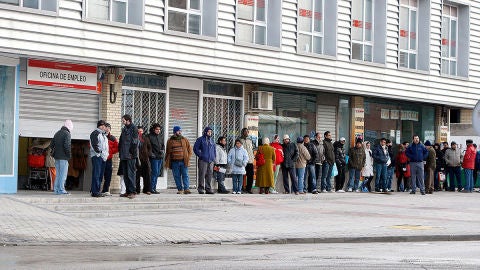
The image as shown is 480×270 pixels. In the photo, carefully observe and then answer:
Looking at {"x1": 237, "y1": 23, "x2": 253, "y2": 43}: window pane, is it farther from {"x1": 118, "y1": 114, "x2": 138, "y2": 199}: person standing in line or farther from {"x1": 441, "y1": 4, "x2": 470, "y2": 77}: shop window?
{"x1": 441, "y1": 4, "x2": 470, "y2": 77}: shop window

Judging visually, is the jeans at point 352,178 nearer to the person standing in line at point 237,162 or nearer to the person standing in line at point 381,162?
the person standing in line at point 381,162

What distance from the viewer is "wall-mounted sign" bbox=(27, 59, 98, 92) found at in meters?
23.9

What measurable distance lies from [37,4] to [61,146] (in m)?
3.27

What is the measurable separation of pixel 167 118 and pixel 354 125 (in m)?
8.71

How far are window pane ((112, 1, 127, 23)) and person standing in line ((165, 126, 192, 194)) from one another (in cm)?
299

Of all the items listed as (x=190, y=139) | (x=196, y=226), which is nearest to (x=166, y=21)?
(x=190, y=139)

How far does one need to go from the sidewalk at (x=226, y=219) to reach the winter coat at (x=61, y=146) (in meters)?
0.98

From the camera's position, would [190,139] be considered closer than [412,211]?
No

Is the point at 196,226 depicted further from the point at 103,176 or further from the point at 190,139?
the point at 190,139

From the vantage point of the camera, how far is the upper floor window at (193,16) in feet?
87.9

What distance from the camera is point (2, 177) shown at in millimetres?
23281

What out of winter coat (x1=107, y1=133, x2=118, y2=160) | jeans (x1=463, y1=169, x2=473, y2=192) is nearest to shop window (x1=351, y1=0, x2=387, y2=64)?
jeans (x1=463, y1=169, x2=473, y2=192)

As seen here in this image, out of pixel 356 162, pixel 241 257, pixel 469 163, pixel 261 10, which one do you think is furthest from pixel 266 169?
pixel 241 257

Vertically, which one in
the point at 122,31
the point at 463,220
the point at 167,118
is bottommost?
the point at 463,220
